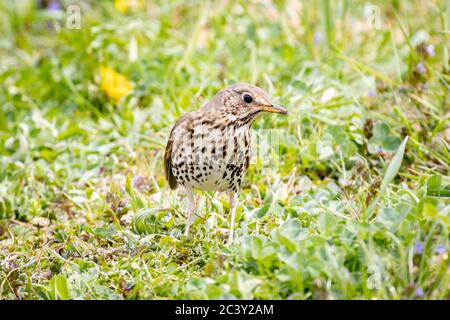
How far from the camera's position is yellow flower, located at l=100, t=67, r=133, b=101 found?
21.1 feet

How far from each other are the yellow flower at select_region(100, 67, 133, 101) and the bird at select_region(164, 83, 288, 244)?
1.98m

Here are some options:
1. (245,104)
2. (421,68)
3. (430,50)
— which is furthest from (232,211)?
(430,50)

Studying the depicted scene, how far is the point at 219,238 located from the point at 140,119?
182 cm

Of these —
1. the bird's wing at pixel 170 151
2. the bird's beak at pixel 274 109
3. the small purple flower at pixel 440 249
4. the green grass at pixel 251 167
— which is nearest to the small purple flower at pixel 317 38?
the green grass at pixel 251 167

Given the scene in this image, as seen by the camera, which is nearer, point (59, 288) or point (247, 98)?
point (59, 288)

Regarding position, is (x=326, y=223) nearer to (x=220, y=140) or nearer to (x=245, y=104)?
(x=220, y=140)

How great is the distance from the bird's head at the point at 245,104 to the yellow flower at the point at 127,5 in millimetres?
3696

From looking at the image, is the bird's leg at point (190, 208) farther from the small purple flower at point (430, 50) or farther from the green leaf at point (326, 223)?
the small purple flower at point (430, 50)

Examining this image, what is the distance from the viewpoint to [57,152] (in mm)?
5883

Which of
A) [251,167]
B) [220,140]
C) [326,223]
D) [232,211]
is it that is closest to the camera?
[326,223]

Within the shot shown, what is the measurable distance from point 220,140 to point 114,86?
227cm

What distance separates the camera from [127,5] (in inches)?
312

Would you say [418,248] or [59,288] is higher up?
[418,248]
